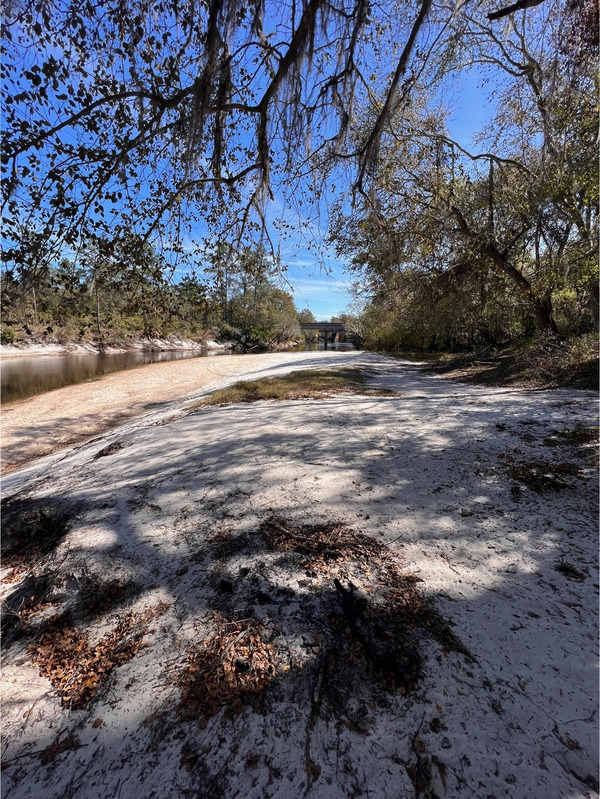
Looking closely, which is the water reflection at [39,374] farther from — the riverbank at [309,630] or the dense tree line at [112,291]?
the riverbank at [309,630]

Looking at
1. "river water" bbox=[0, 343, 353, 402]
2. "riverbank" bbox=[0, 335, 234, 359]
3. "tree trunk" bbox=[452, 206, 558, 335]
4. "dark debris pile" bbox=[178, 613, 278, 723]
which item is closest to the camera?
"dark debris pile" bbox=[178, 613, 278, 723]

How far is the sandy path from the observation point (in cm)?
798

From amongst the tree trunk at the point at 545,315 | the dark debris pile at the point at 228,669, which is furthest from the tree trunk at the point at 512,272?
the dark debris pile at the point at 228,669

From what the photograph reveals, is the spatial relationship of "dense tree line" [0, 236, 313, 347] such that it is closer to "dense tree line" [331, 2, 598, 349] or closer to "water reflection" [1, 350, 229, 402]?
"dense tree line" [331, 2, 598, 349]

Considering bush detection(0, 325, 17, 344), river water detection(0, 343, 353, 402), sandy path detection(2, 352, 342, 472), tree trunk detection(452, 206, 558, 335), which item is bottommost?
sandy path detection(2, 352, 342, 472)

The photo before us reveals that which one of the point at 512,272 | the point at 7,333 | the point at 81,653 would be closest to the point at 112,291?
the point at 7,333

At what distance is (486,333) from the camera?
17.5m

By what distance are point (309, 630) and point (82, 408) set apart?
11.7m

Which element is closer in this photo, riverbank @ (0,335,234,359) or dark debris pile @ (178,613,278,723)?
dark debris pile @ (178,613,278,723)

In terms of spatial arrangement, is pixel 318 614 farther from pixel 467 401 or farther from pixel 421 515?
pixel 467 401

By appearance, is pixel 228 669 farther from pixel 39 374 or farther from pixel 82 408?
pixel 39 374

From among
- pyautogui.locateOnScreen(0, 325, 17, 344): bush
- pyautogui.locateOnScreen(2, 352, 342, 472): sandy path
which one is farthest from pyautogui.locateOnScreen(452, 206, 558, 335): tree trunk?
pyautogui.locateOnScreen(2, 352, 342, 472): sandy path

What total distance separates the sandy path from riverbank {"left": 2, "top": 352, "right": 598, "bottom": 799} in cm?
514

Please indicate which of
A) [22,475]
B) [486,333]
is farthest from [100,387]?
[486,333]
